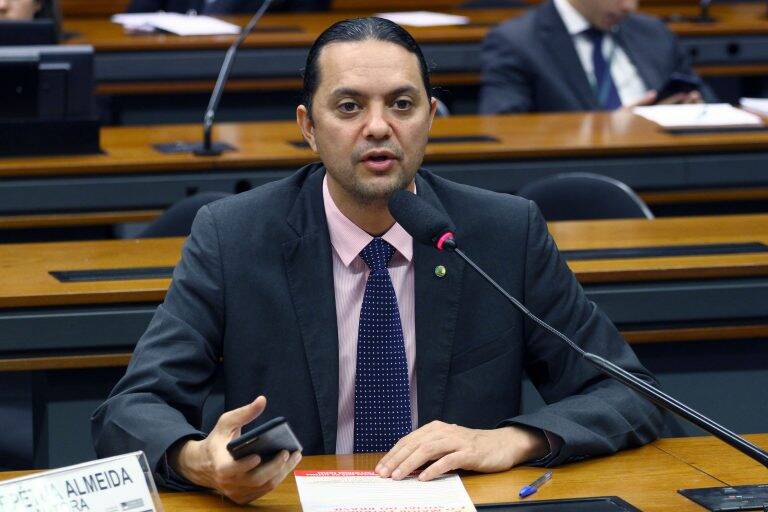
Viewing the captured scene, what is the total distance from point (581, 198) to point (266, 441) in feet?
6.48

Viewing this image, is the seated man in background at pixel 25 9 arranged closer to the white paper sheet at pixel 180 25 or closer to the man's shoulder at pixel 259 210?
the white paper sheet at pixel 180 25

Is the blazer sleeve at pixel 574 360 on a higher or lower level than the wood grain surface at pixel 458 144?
higher

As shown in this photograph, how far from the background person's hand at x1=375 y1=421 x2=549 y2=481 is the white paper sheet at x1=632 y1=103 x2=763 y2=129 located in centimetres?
275

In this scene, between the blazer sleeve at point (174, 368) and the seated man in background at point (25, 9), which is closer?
the blazer sleeve at point (174, 368)

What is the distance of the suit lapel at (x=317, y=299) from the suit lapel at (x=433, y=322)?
0.46ft

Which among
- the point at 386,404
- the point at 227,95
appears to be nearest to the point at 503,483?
the point at 386,404

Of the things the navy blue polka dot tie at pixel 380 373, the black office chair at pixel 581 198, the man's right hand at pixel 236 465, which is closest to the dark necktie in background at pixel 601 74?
the black office chair at pixel 581 198

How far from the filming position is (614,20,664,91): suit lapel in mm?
5332

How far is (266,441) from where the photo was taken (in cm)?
177

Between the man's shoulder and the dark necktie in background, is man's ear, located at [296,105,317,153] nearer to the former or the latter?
the man's shoulder

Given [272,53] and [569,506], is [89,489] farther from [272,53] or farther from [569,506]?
[272,53]

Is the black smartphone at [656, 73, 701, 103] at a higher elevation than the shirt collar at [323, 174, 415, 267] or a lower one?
lower

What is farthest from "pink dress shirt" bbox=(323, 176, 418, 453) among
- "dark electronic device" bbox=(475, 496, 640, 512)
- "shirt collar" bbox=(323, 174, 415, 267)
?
"dark electronic device" bbox=(475, 496, 640, 512)

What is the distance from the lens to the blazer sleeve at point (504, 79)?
17.1 feet
